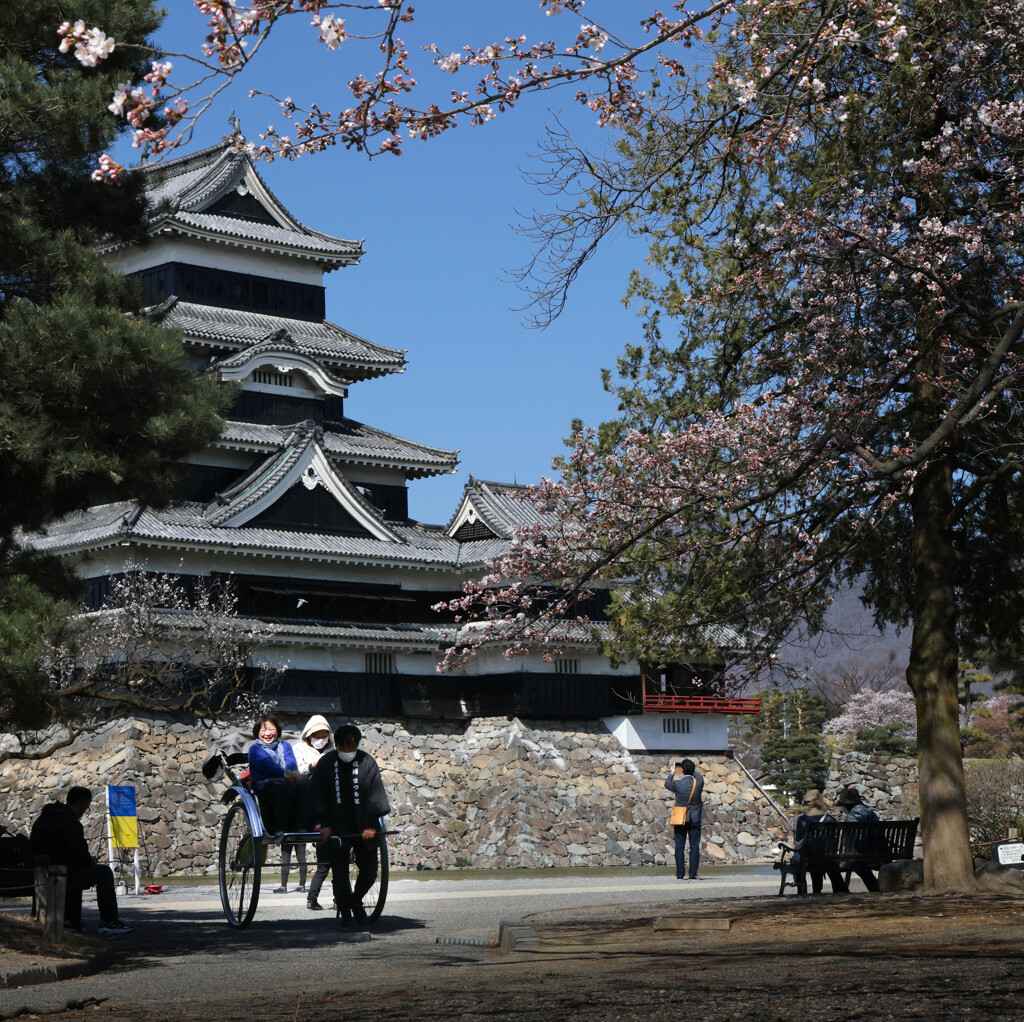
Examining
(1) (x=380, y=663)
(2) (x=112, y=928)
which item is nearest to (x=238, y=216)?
(1) (x=380, y=663)

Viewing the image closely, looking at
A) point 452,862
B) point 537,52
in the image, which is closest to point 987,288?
point 537,52

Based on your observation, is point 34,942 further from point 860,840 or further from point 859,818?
point 859,818

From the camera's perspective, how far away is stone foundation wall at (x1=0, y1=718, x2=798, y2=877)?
31797 millimetres

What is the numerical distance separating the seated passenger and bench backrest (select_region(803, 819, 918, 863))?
6.65 metres

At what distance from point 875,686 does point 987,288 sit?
7568cm

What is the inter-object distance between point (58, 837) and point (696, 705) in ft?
102

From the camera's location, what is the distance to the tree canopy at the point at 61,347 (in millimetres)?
10484

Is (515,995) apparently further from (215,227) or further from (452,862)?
(215,227)

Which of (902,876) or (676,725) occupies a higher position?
(676,725)

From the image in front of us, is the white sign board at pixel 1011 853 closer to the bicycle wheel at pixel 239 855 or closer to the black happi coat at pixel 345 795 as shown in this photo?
the black happi coat at pixel 345 795

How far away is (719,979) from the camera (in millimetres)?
7641

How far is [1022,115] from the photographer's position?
1245 cm

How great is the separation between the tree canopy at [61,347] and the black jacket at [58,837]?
113 cm

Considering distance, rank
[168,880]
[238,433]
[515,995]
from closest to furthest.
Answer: [515,995] → [168,880] → [238,433]
